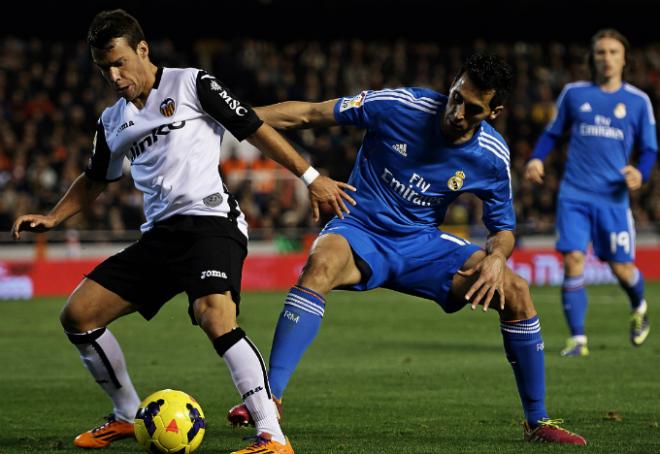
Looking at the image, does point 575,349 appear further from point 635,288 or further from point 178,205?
point 178,205

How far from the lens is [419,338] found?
39.8ft

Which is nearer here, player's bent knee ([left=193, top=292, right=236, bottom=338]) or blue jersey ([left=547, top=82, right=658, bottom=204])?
player's bent knee ([left=193, top=292, right=236, bottom=338])

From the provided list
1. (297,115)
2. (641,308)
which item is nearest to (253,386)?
(297,115)

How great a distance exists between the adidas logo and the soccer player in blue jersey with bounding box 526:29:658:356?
4.13 meters

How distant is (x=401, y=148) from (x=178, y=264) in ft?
4.61

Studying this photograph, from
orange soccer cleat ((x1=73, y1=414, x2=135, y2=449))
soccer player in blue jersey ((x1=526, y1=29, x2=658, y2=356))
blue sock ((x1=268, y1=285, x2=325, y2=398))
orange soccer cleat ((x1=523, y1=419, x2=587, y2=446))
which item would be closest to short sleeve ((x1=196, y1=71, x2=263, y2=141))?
blue sock ((x1=268, y1=285, x2=325, y2=398))

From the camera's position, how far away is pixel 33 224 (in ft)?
20.4

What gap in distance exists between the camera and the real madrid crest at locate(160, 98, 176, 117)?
18.6 feet

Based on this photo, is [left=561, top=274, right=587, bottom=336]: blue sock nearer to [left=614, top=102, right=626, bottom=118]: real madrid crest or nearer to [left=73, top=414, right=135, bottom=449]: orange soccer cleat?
[left=614, top=102, right=626, bottom=118]: real madrid crest

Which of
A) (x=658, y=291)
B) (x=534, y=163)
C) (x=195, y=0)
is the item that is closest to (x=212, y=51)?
(x=195, y=0)

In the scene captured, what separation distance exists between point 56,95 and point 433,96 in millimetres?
18492

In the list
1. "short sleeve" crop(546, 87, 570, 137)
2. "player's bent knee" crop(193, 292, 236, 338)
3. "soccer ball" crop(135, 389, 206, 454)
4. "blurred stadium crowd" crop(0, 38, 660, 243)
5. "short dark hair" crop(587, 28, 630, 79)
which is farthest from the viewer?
"blurred stadium crowd" crop(0, 38, 660, 243)

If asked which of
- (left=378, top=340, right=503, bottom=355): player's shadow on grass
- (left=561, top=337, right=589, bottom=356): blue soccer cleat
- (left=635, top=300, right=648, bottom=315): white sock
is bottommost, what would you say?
(left=378, top=340, right=503, bottom=355): player's shadow on grass

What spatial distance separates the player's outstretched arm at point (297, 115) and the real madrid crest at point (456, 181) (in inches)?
27.1
